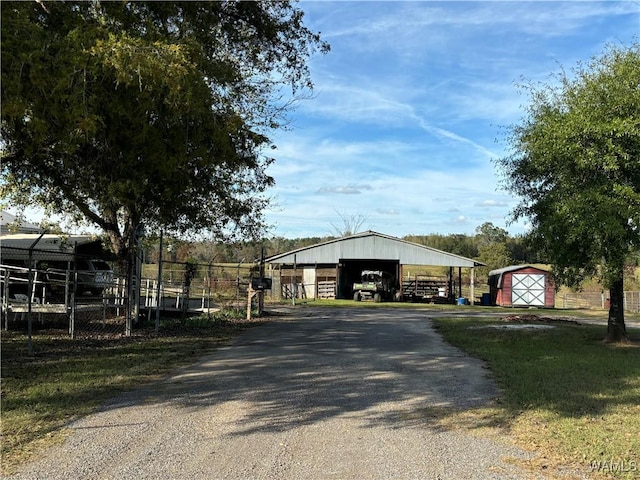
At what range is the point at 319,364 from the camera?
10055mm

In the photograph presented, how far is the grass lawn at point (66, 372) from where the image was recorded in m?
5.67

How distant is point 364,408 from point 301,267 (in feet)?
127

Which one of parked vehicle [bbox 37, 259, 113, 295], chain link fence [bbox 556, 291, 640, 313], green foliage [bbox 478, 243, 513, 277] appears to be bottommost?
chain link fence [bbox 556, 291, 640, 313]

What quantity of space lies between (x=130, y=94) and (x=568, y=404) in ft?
24.7

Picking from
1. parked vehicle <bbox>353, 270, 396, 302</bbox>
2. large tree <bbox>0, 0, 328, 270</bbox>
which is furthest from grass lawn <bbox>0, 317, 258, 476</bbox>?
parked vehicle <bbox>353, 270, 396, 302</bbox>

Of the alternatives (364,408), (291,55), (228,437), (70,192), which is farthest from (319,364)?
(291,55)

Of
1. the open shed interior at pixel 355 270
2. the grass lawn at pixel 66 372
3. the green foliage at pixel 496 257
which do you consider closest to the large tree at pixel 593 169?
the grass lawn at pixel 66 372

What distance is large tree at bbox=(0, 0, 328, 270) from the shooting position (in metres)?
7.47

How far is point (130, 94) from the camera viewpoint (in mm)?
8414

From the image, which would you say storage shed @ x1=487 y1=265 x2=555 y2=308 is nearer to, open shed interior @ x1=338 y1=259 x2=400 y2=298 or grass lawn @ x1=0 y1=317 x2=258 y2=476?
open shed interior @ x1=338 y1=259 x2=400 y2=298

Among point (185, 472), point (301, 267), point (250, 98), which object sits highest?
point (250, 98)

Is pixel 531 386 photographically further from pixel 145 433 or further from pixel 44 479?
pixel 44 479

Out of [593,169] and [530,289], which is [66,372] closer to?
[593,169]

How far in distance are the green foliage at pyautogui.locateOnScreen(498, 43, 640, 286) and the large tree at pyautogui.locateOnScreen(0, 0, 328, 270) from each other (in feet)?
21.5
